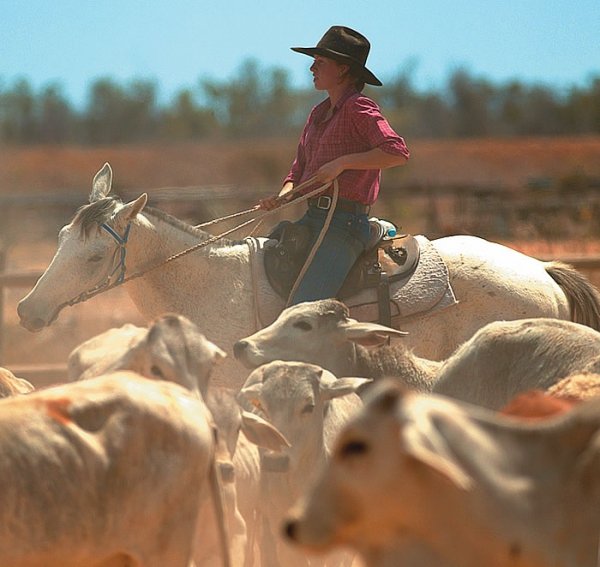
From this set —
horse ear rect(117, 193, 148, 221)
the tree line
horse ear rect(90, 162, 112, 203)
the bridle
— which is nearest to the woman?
horse ear rect(117, 193, 148, 221)

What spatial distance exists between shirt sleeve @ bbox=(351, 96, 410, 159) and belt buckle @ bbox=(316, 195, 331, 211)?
1.33 ft

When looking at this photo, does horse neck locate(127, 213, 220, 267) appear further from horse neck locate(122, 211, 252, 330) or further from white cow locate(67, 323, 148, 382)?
white cow locate(67, 323, 148, 382)

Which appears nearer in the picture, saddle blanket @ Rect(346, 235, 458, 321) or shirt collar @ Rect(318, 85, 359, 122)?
shirt collar @ Rect(318, 85, 359, 122)

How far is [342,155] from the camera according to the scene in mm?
8031

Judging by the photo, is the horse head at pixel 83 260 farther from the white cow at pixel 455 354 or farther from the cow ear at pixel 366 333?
the cow ear at pixel 366 333

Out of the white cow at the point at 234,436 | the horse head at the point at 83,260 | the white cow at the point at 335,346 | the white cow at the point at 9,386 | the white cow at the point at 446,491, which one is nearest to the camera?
the white cow at the point at 446,491

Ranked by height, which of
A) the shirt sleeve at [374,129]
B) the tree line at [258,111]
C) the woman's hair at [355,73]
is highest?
the woman's hair at [355,73]

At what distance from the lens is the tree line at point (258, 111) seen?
51.0 m

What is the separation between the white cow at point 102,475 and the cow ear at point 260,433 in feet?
3.66

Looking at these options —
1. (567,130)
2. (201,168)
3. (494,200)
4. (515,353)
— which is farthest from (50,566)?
(567,130)

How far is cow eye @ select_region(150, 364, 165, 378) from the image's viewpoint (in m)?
5.07

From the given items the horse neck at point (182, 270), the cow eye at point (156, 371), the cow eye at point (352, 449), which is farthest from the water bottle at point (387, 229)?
the cow eye at point (352, 449)

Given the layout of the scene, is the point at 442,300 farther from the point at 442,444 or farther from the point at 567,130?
the point at 567,130

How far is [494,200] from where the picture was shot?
26.2 meters
